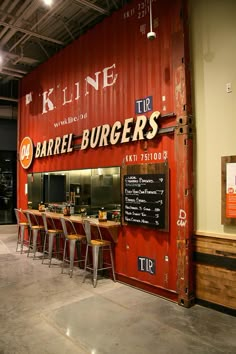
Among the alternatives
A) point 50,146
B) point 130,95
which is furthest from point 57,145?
point 130,95

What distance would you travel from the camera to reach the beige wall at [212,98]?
3.56m

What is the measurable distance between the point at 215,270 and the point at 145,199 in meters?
1.35

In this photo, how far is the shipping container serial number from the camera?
4.17 m

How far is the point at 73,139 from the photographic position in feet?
19.6

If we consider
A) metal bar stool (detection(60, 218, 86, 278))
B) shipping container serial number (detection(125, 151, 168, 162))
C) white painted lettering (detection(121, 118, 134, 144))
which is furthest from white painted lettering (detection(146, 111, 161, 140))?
metal bar stool (detection(60, 218, 86, 278))

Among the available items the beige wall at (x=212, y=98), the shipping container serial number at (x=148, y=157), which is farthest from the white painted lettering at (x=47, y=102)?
the beige wall at (x=212, y=98)

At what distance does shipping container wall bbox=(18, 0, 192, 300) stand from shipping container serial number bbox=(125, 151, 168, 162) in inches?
0.6

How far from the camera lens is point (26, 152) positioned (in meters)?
7.77

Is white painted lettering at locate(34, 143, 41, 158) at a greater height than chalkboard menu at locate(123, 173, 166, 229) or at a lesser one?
greater

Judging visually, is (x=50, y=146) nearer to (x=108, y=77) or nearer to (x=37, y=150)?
(x=37, y=150)

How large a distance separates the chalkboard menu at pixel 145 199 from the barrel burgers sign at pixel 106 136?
2.00ft

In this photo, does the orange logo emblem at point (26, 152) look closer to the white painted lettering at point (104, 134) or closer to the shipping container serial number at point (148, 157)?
the white painted lettering at point (104, 134)

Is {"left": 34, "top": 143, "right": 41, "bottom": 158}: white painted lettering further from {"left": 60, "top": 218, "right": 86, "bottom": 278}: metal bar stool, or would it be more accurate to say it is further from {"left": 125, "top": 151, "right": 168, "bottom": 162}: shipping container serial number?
{"left": 125, "top": 151, "right": 168, "bottom": 162}: shipping container serial number

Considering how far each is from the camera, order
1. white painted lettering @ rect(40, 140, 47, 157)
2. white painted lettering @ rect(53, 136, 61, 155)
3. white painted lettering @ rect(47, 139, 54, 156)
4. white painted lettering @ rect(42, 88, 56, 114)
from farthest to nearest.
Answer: white painted lettering @ rect(40, 140, 47, 157) < white painted lettering @ rect(42, 88, 56, 114) < white painted lettering @ rect(47, 139, 54, 156) < white painted lettering @ rect(53, 136, 61, 155)
